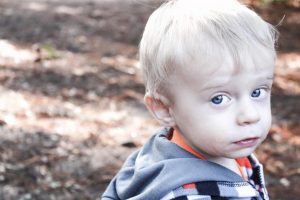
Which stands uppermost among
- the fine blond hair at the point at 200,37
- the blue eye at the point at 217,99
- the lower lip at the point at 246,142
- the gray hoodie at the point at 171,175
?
the fine blond hair at the point at 200,37

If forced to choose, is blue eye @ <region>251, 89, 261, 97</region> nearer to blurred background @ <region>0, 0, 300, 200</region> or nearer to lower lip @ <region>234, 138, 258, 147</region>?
lower lip @ <region>234, 138, 258, 147</region>

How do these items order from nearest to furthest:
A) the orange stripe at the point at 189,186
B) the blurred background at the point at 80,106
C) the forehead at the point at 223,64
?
the forehead at the point at 223,64, the orange stripe at the point at 189,186, the blurred background at the point at 80,106

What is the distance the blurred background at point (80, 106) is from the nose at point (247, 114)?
1529 mm

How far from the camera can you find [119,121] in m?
4.23

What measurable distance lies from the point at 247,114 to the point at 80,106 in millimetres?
2780

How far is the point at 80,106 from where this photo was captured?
4457 mm

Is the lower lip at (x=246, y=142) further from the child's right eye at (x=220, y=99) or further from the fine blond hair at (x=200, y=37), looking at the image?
the fine blond hair at (x=200, y=37)

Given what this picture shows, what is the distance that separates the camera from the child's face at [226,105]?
1769mm

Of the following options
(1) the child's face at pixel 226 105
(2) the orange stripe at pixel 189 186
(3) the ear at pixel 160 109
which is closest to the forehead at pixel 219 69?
(1) the child's face at pixel 226 105

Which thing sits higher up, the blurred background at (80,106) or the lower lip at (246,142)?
the lower lip at (246,142)

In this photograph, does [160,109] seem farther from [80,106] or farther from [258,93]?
[80,106]

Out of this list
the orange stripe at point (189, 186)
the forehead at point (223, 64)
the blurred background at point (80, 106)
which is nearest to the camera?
the forehead at point (223, 64)

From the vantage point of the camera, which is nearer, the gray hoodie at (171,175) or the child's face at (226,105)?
the child's face at (226,105)

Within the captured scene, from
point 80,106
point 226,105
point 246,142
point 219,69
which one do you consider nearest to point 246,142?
point 246,142
